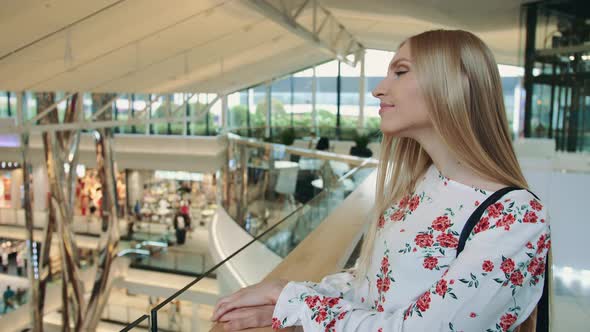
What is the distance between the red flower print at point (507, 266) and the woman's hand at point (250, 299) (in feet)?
1.66

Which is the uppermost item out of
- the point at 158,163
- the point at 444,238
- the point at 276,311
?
the point at 444,238

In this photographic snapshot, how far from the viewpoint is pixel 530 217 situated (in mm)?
951

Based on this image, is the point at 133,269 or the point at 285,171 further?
the point at 133,269

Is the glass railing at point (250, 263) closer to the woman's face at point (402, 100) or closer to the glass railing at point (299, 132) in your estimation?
the woman's face at point (402, 100)

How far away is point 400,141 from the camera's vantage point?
1.41 metres

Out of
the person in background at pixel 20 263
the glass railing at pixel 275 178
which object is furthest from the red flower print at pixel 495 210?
the person in background at pixel 20 263

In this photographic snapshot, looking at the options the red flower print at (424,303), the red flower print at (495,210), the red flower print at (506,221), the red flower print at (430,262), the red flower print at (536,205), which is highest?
the red flower print at (536,205)

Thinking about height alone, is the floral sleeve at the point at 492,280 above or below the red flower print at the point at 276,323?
above

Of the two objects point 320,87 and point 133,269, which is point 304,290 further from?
point 320,87

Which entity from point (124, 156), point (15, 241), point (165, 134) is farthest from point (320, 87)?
point (15, 241)

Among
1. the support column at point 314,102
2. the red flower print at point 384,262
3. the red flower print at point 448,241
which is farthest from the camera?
the support column at point 314,102

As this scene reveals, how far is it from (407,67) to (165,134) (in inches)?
781

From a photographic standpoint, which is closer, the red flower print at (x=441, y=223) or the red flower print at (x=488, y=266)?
the red flower print at (x=488, y=266)

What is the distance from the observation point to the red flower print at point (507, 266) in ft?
3.01
